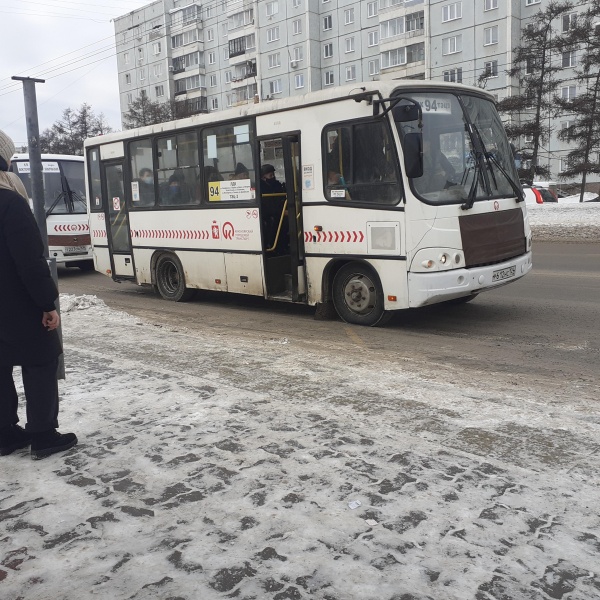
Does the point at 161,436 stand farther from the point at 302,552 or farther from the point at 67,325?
the point at 67,325

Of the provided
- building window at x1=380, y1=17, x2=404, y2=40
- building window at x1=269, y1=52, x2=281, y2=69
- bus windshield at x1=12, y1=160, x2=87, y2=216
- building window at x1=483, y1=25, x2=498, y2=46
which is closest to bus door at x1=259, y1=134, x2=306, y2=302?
bus windshield at x1=12, y1=160, x2=87, y2=216

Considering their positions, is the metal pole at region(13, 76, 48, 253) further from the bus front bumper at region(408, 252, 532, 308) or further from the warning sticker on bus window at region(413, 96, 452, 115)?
the warning sticker on bus window at region(413, 96, 452, 115)

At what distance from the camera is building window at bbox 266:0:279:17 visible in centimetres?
6881

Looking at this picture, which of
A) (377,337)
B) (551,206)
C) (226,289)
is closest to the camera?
(377,337)

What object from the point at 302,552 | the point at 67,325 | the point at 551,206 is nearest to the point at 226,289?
the point at 67,325

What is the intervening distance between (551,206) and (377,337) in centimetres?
2062

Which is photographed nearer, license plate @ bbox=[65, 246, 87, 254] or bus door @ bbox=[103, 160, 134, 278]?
bus door @ bbox=[103, 160, 134, 278]

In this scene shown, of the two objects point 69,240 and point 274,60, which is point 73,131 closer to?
point 274,60

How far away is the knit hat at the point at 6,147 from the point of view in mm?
4152

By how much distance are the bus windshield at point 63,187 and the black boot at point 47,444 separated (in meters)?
12.9

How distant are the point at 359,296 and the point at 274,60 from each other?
66331mm

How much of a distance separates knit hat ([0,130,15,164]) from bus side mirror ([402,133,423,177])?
14.4 feet

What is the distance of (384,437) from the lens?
446cm

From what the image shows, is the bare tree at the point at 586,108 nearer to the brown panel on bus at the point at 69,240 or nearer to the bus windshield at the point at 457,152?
the brown panel on bus at the point at 69,240
